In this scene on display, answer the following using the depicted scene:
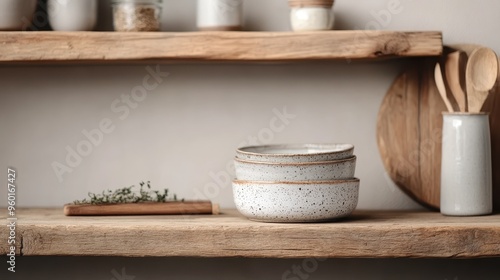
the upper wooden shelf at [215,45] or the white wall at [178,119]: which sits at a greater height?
the upper wooden shelf at [215,45]

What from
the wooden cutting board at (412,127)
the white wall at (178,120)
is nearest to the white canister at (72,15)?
the white wall at (178,120)

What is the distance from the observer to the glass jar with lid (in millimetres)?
1451

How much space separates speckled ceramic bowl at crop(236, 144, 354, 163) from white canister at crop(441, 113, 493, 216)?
0.22 metres

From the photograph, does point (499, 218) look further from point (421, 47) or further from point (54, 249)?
point (54, 249)

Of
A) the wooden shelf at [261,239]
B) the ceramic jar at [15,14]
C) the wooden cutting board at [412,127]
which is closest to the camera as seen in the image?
the wooden shelf at [261,239]

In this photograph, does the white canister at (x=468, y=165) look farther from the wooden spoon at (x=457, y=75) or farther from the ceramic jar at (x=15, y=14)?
the ceramic jar at (x=15, y=14)

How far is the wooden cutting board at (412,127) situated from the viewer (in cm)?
158

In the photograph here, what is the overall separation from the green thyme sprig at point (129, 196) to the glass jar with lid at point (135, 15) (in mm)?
331

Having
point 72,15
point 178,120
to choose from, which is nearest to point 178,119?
point 178,120

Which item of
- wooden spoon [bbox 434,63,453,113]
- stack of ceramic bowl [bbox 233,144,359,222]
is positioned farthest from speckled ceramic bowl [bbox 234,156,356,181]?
wooden spoon [bbox 434,63,453,113]

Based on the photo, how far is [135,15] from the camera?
1451 mm

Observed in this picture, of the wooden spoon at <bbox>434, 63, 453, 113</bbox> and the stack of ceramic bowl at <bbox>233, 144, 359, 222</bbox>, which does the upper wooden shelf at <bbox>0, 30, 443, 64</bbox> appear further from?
the stack of ceramic bowl at <bbox>233, 144, 359, 222</bbox>

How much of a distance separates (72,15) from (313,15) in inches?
19.0

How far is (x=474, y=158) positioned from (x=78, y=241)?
31.2 inches
